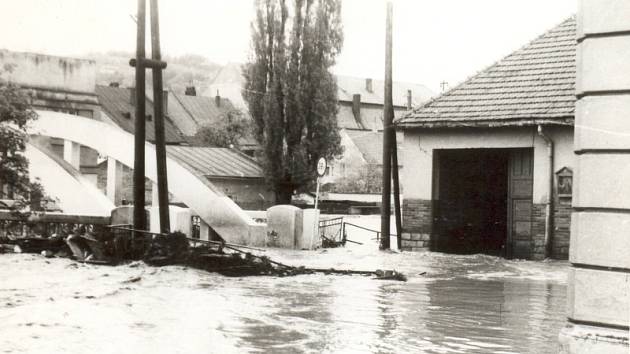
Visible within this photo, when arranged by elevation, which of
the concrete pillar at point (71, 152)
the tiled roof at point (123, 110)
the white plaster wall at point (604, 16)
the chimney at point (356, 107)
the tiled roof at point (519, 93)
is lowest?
the concrete pillar at point (71, 152)

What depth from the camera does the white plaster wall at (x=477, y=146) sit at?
20.9 meters

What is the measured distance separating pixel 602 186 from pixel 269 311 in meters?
6.05

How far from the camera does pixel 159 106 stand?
19.0 meters

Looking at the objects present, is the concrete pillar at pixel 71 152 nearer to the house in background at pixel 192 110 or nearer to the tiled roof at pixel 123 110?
the tiled roof at pixel 123 110

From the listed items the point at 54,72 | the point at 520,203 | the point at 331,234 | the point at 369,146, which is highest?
the point at 369,146

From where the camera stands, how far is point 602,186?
681cm

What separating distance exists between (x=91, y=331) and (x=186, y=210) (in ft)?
50.4

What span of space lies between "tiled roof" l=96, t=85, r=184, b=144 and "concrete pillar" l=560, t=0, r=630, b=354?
5560 centimetres

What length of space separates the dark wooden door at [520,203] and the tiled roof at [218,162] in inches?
986

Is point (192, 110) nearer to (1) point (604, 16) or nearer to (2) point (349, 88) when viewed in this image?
(2) point (349, 88)

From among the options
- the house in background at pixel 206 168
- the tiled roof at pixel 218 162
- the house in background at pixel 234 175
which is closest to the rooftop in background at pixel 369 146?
the house in background at pixel 206 168

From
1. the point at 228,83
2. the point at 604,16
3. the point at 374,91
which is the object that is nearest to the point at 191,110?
the point at 228,83

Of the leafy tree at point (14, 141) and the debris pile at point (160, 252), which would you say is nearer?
the leafy tree at point (14, 141)

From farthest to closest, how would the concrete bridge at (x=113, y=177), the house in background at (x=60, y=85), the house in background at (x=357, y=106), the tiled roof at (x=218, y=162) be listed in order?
the house in background at (x=357, y=106) → the tiled roof at (x=218, y=162) → the house in background at (x=60, y=85) → the concrete bridge at (x=113, y=177)
